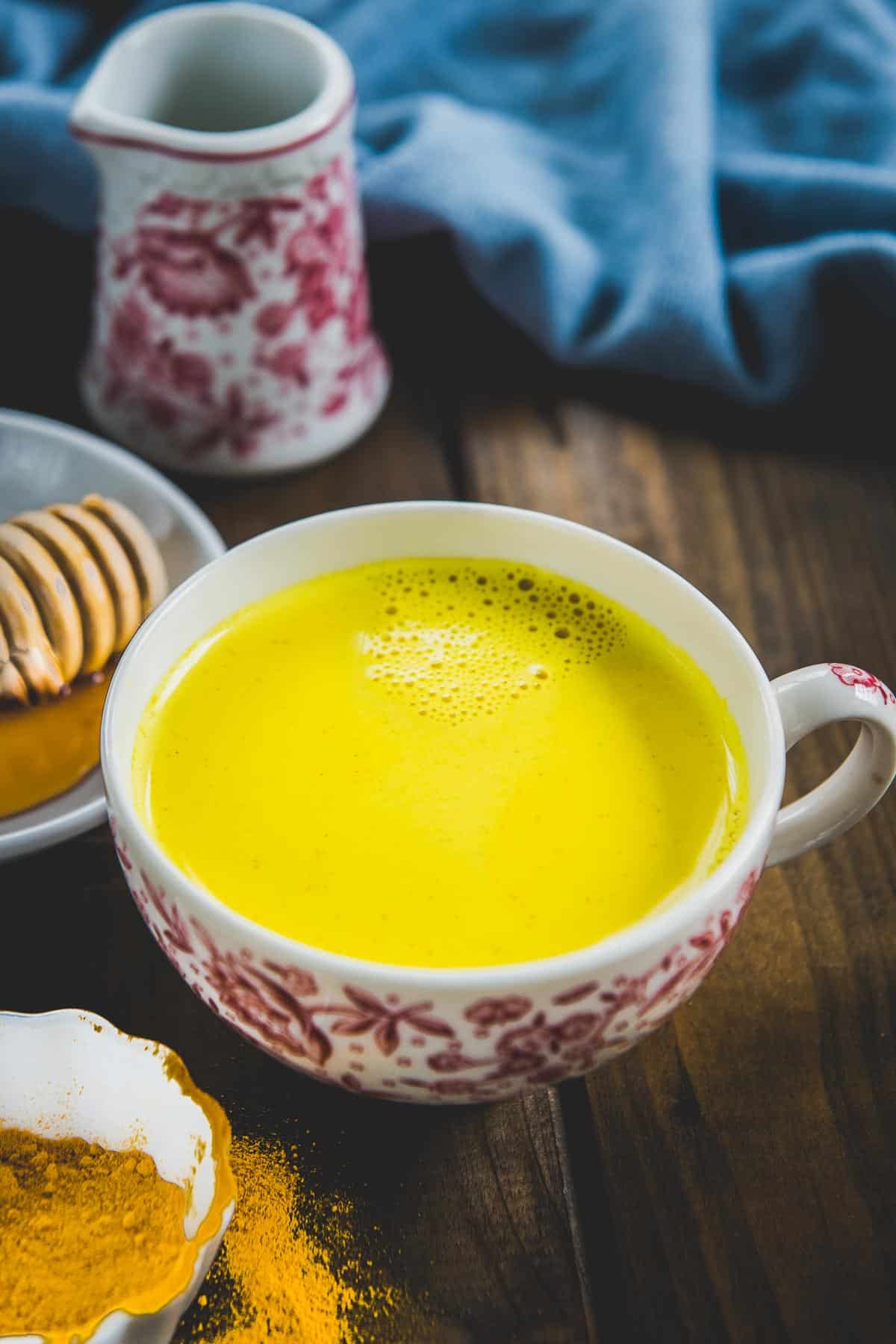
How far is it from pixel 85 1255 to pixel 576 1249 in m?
0.25

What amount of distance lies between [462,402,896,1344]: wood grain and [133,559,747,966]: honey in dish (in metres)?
0.16

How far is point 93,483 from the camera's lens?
1.11 m

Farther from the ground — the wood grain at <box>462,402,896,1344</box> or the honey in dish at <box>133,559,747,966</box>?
the honey in dish at <box>133,559,747,966</box>

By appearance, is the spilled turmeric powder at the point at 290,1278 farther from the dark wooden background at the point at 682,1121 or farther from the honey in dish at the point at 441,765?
the honey in dish at the point at 441,765

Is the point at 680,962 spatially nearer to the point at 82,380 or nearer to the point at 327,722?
the point at 327,722

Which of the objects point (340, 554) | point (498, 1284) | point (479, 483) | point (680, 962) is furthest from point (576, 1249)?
point (479, 483)

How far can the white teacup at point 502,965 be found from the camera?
0.63 metres

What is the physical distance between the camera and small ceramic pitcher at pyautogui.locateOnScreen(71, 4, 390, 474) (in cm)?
106

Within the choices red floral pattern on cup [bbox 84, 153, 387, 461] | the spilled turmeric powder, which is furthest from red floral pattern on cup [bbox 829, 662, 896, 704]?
red floral pattern on cup [bbox 84, 153, 387, 461]

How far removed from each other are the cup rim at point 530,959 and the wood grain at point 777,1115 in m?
0.16

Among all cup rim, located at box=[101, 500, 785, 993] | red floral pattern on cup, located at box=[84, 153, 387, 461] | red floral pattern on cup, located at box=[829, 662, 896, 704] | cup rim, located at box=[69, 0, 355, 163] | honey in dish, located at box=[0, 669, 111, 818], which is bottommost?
honey in dish, located at box=[0, 669, 111, 818]

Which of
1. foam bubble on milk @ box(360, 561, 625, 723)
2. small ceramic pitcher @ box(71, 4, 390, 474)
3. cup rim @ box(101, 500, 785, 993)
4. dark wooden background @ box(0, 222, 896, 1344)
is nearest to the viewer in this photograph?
cup rim @ box(101, 500, 785, 993)

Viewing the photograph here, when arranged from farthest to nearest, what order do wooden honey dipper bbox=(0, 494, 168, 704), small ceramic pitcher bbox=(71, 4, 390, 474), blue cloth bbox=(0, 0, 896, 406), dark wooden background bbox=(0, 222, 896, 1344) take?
blue cloth bbox=(0, 0, 896, 406), small ceramic pitcher bbox=(71, 4, 390, 474), wooden honey dipper bbox=(0, 494, 168, 704), dark wooden background bbox=(0, 222, 896, 1344)

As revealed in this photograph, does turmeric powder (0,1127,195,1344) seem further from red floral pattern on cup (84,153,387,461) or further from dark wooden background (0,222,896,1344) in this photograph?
red floral pattern on cup (84,153,387,461)
